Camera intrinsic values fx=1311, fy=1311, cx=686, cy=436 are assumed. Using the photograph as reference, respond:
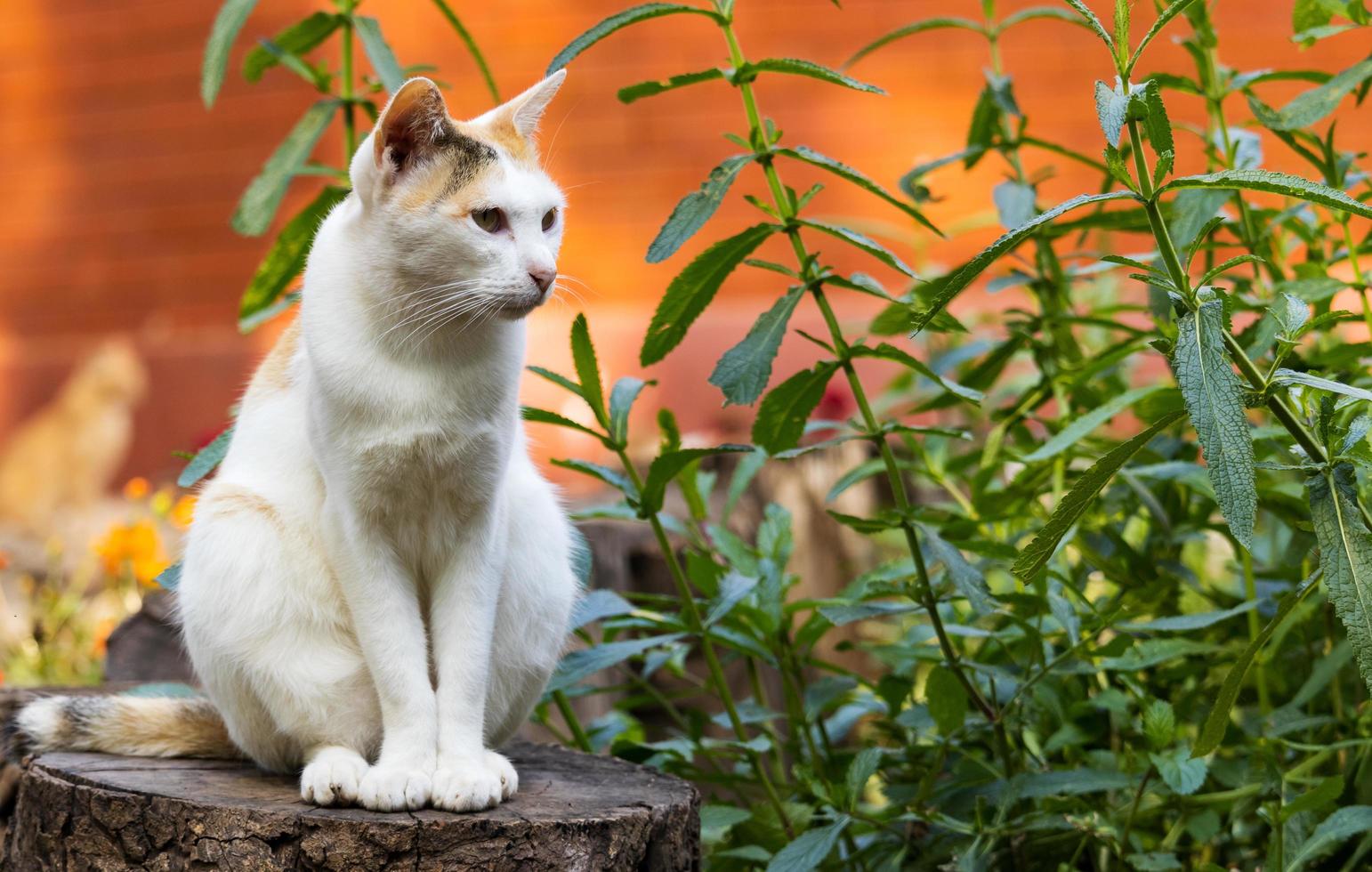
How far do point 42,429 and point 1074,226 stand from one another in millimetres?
5444

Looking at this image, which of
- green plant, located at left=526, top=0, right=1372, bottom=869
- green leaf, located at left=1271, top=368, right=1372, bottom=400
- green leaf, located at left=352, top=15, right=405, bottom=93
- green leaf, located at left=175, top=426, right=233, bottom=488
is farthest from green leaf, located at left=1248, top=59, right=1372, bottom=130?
green leaf, located at left=175, top=426, right=233, bottom=488

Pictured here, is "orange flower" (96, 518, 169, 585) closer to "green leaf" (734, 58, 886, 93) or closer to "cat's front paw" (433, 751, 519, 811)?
"cat's front paw" (433, 751, 519, 811)

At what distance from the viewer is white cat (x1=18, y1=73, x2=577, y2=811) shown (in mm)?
2043

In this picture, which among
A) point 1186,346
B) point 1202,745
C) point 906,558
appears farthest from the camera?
point 906,558

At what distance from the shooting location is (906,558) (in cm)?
306

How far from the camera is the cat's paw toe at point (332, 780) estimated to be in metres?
2.01

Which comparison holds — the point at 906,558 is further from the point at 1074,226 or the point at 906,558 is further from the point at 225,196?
the point at 225,196

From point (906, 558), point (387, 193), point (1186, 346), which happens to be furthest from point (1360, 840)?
point (387, 193)

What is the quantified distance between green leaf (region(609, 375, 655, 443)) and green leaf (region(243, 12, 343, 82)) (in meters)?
1.15

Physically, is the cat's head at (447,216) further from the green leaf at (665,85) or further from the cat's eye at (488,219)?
the green leaf at (665,85)

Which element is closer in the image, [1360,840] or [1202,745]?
[1202,745]

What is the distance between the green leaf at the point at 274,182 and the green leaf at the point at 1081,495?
1.83 metres

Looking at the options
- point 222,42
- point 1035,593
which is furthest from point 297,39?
point 1035,593

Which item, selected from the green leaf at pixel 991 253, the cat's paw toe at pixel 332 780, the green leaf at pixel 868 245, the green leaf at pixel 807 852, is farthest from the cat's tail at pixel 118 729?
the green leaf at pixel 991 253
